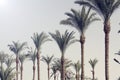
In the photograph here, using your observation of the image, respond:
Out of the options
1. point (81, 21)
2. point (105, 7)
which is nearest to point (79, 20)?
point (81, 21)

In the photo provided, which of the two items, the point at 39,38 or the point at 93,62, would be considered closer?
the point at 39,38

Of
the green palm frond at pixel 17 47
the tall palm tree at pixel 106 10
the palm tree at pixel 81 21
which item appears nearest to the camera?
the tall palm tree at pixel 106 10

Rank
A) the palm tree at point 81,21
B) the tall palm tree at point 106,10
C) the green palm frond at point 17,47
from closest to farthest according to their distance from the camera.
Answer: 1. the tall palm tree at point 106,10
2. the palm tree at point 81,21
3. the green palm frond at point 17,47

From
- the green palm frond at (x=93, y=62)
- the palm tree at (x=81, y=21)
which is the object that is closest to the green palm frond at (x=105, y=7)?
the palm tree at (x=81, y=21)

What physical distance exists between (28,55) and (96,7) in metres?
42.6

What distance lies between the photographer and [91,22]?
51219mm

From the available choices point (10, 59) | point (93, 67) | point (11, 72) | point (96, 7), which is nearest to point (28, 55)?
point (10, 59)

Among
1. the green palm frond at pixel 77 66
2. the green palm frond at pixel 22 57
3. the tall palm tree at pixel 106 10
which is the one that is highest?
the tall palm tree at pixel 106 10

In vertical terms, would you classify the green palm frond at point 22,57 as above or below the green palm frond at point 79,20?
below

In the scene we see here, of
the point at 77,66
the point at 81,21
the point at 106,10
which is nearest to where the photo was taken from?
the point at 106,10

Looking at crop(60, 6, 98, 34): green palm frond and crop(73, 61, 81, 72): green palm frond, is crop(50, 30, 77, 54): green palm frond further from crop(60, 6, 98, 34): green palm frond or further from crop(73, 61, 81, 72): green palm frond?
crop(73, 61, 81, 72): green palm frond

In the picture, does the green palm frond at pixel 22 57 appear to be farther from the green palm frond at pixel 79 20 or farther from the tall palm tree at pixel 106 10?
the tall palm tree at pixel 106 10

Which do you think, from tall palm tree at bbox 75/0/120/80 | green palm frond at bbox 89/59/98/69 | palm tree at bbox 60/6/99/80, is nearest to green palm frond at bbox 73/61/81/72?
green palm frond at bbox 89/59/98/69

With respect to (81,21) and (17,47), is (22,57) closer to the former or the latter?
(17,47)
